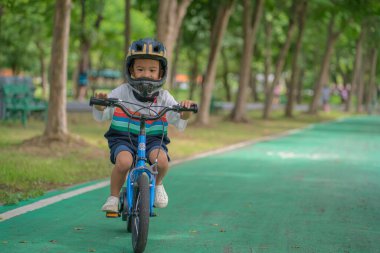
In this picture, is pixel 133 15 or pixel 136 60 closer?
pixel 136 60

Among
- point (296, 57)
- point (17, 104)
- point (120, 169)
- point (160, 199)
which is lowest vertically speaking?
point (17, 104)

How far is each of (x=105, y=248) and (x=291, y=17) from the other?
31119 mm

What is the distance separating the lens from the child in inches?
269

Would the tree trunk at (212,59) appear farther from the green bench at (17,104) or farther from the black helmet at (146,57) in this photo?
the black helmet at (146,57)

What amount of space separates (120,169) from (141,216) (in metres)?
0.65

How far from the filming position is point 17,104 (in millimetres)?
23172

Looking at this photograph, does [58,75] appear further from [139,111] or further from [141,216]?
[141,216]

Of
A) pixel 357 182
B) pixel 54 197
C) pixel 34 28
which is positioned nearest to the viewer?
pixel 54 197

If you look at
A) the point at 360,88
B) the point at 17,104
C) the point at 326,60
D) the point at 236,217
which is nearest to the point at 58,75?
the point at 236,217

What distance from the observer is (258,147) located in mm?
20672

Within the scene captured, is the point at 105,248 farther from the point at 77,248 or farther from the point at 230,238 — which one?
the point at 230,238

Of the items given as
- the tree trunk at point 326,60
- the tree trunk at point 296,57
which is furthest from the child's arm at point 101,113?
the tree trunk at point 326,60

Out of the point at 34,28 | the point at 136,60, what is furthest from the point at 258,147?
the point at 34,28

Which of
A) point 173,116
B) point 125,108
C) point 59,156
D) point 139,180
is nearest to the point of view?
point 139,180
